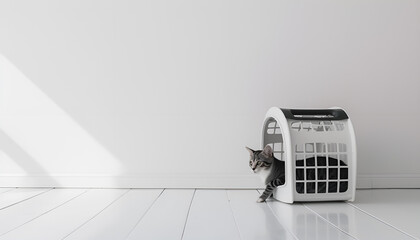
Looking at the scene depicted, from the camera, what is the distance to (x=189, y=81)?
3.02m

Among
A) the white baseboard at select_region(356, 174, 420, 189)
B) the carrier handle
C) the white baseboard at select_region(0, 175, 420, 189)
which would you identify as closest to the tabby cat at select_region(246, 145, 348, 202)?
the carrier handle

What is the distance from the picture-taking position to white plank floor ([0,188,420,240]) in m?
1.71

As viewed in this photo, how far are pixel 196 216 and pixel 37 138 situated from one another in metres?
1.52

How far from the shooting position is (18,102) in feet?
10.00

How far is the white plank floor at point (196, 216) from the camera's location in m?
1.71

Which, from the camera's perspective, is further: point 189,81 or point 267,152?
point 189,81

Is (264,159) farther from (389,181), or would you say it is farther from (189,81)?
(389,181)

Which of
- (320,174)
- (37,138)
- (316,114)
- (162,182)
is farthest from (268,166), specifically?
(37,138)

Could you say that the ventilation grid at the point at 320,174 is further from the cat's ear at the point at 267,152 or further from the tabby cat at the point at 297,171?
the cat's ear at the point at 267,152

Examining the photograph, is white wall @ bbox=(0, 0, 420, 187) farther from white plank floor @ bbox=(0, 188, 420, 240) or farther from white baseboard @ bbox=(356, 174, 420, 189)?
white plank floor @ bbox=(0, 188, 420, 240)

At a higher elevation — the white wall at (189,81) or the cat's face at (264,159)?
the white wall at (189,81)

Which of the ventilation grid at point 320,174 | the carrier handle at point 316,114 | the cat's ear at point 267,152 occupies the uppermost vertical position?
the carrier handle at point 316,114

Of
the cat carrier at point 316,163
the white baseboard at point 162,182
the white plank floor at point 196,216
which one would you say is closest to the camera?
the white plank floor at point 196,216

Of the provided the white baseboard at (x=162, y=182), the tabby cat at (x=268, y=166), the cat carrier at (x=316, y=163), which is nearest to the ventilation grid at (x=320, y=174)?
the cat carrier at (x=316, y=163)
